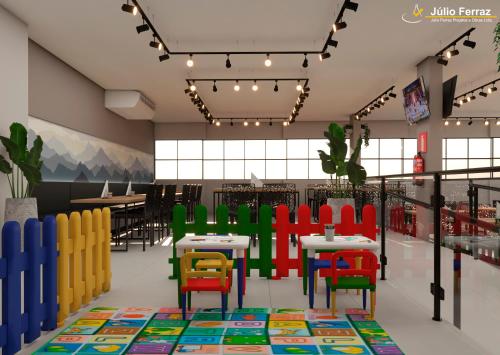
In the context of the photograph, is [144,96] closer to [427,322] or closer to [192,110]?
[192,110]

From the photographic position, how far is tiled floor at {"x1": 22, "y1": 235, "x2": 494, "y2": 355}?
2.62 metres

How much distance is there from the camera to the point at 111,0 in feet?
16.3

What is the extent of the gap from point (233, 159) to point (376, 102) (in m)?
5.54

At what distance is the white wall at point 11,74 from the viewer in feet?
17.1

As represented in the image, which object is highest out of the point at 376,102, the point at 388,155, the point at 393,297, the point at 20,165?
the point at 376,102

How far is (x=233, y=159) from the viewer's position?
14617mm

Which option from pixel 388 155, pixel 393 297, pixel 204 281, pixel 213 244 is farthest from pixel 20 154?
pixel 388 155

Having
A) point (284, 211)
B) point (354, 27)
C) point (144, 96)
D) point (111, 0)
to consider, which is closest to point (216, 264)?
point (284, 211)

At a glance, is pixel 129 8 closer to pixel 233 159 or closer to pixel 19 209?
pixel 19 209

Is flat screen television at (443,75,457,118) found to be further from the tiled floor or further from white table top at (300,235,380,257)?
white table top at (300,235,380,257)

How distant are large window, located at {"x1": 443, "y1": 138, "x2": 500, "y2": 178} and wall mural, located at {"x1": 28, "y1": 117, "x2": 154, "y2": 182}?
10.5 m

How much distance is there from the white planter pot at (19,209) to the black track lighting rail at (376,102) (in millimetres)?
7335

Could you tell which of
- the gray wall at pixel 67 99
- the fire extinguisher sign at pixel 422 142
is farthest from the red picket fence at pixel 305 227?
the gray wall at pixel 67 99

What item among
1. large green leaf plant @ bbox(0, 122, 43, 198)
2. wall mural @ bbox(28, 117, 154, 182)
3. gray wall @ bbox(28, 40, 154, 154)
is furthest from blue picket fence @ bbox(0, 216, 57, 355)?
gray wall @ bbox(28, 40, 154, 154)
